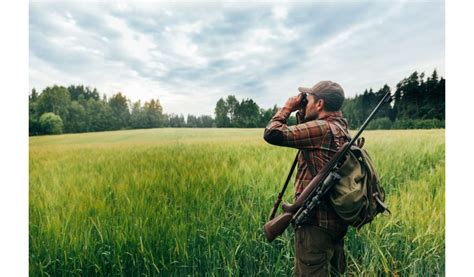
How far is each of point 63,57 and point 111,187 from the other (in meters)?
1.12

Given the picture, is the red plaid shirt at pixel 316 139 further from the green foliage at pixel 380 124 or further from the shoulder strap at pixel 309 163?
the green foliage at pixel 380 124

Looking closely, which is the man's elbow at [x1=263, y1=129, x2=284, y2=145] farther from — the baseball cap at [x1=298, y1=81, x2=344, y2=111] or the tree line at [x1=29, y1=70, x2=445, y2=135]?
the tree line at [x1=29, y1=70, x2=445, y2=135]

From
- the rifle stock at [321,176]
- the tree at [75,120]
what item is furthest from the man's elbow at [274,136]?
the tree at [75,120]

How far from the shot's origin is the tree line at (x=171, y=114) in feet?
8.76

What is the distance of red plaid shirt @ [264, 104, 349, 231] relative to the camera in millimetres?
1886

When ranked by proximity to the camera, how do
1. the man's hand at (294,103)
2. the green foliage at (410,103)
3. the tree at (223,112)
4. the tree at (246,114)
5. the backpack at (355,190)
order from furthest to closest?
the tree at (223,112)
the tree at (246,114)
the green foliage at (410,103)
the man's hand at (294,103)
the backpack at (355,190)

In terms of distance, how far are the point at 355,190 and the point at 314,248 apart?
1.41 ft

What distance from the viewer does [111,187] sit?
8.71 ft

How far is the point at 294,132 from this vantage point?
74.2 inches

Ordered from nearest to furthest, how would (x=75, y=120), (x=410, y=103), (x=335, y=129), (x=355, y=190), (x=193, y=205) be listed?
(x=355, y=190), (x=335, y=129), (x=193, y=205), (x=410, y=103), (x=75, y=120)

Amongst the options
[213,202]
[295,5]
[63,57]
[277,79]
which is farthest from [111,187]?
[295,5]

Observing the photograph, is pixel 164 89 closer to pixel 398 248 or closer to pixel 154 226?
pixel 154 226

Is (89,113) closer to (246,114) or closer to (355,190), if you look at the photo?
(246,114)

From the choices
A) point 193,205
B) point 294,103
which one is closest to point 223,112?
point 193,205
